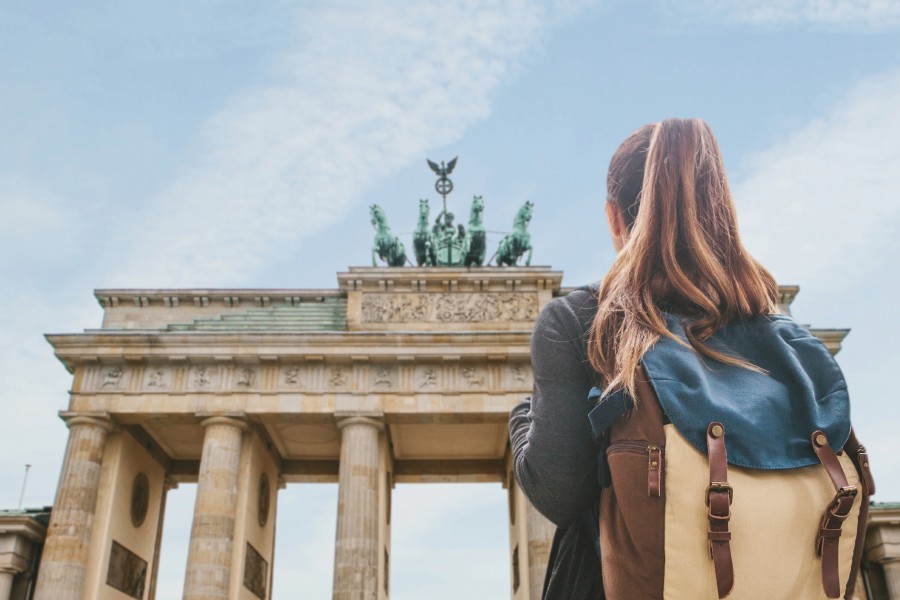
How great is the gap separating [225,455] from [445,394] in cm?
671

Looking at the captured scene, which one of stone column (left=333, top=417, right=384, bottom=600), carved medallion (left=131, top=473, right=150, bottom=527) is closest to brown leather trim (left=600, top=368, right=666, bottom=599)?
stone column (left=333, top=417, right=384, bottom=600)

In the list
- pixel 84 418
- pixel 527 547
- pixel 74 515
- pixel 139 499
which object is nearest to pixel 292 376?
pixel 84 418

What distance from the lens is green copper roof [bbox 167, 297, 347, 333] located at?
26.3m

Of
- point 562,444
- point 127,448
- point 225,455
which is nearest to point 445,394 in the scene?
point 225,455

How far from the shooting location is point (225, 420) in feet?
80.2

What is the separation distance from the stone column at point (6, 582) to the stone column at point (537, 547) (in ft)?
47.8

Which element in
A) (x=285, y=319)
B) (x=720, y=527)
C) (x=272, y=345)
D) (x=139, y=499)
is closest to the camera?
(x=720, y=527)

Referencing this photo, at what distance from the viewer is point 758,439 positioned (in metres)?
1.67

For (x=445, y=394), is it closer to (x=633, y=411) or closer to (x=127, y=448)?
(x=127, y=448)

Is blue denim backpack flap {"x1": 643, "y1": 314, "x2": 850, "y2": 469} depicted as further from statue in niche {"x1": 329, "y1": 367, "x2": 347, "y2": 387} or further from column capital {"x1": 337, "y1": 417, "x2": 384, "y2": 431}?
statue in niche {"x1": 329, "y1": 367, "x2": 347, "y2": 387}

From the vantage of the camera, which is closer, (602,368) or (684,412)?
(684,412)

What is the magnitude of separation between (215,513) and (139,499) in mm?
5520

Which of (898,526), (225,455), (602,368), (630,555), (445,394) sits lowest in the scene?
(630,555)

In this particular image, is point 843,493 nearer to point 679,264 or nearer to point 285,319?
point 679,264
